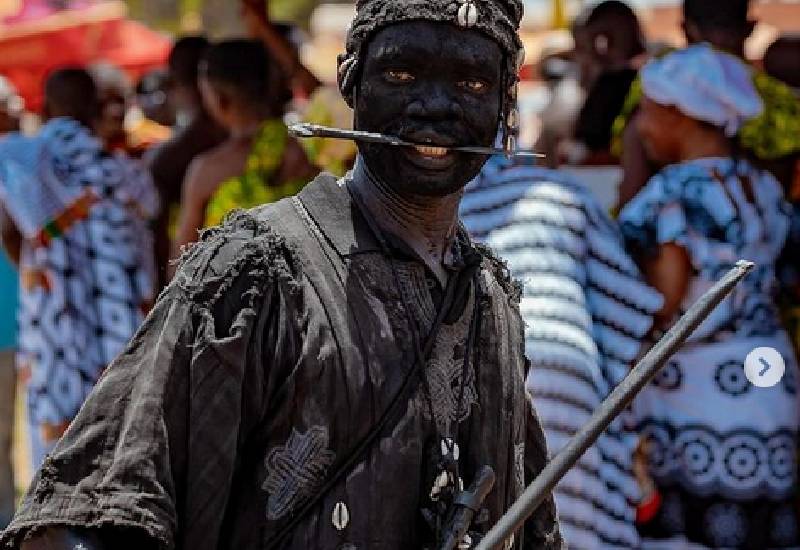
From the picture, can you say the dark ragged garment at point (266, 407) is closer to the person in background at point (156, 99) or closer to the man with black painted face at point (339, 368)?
the man with black painted face at point (339, 368)

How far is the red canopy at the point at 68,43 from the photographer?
15219 mm

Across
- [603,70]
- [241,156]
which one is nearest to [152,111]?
[603,70]

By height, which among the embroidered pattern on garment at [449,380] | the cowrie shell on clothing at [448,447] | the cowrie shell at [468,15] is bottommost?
the cowrie shell on clothing at [448,447]

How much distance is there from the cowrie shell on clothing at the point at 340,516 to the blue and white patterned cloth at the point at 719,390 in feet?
10.2

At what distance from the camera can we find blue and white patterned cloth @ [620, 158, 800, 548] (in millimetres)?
5684

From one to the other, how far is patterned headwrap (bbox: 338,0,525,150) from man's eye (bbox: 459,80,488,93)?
2.7 inches

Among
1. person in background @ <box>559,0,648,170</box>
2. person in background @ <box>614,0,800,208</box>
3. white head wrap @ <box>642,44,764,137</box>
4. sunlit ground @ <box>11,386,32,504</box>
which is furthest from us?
sunlit ground @ <box>11,386,32,504</box>

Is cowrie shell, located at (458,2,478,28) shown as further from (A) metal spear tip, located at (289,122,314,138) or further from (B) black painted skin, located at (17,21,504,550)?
(A) metal spear tip, located at (289,122,314,138)

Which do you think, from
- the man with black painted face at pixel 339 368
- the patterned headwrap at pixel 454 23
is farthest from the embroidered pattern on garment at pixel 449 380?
the patterned headwrap at pixel 454 23

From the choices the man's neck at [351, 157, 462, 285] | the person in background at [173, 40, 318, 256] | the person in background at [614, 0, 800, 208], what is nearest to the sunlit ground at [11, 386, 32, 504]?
the person in background at [173, 40, 318, 256]

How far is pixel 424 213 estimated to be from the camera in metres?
2.89

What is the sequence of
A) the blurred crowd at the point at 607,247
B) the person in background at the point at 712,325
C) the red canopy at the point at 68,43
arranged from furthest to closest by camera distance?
1. the red canopy at the point at 68,43
2. the person in background at the point at 712,325
3. the blurred crowd at the point at 607,247

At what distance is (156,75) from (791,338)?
7.89m

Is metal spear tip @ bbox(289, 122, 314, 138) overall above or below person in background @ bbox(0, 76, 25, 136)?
above
